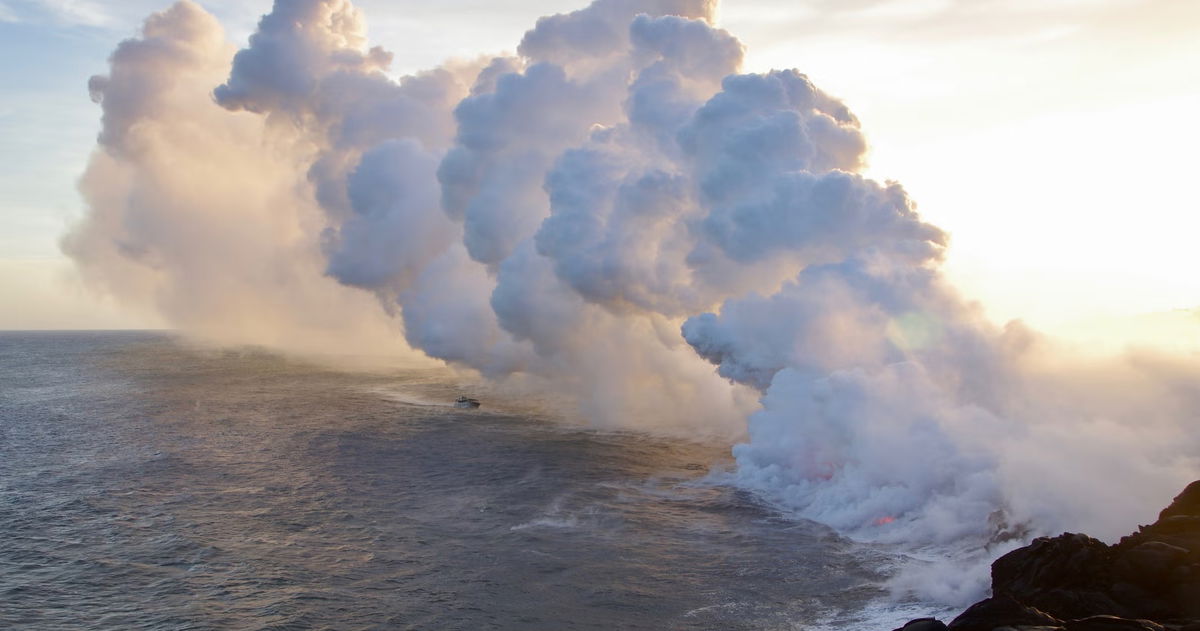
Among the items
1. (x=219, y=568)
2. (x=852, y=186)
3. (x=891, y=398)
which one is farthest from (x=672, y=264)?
(x=219, y=568)

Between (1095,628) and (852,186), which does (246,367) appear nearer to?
(852,186)

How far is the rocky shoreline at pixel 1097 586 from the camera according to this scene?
27.3 meters

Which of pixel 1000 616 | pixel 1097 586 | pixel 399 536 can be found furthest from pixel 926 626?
pixel 399 536

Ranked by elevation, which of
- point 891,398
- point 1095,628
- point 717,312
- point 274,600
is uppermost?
point 717,312

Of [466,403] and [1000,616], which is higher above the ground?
[466,403]

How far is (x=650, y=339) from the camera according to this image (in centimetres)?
8662

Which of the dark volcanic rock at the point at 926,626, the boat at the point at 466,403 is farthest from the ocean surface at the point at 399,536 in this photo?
the boat at the point at 466,403

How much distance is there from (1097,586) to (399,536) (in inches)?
1282

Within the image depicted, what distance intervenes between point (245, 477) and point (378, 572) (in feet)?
83.4

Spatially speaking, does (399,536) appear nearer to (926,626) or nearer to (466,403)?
(926,626)

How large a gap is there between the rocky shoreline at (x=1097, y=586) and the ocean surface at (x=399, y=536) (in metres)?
5.27

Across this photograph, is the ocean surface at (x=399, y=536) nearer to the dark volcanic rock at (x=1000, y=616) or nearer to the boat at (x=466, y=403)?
the dark volcanic rock at (x=1000, y=616)

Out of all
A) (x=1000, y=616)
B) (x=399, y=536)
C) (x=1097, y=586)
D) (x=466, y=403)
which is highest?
(x=466, y=403)

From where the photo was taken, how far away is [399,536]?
47.1 meters
